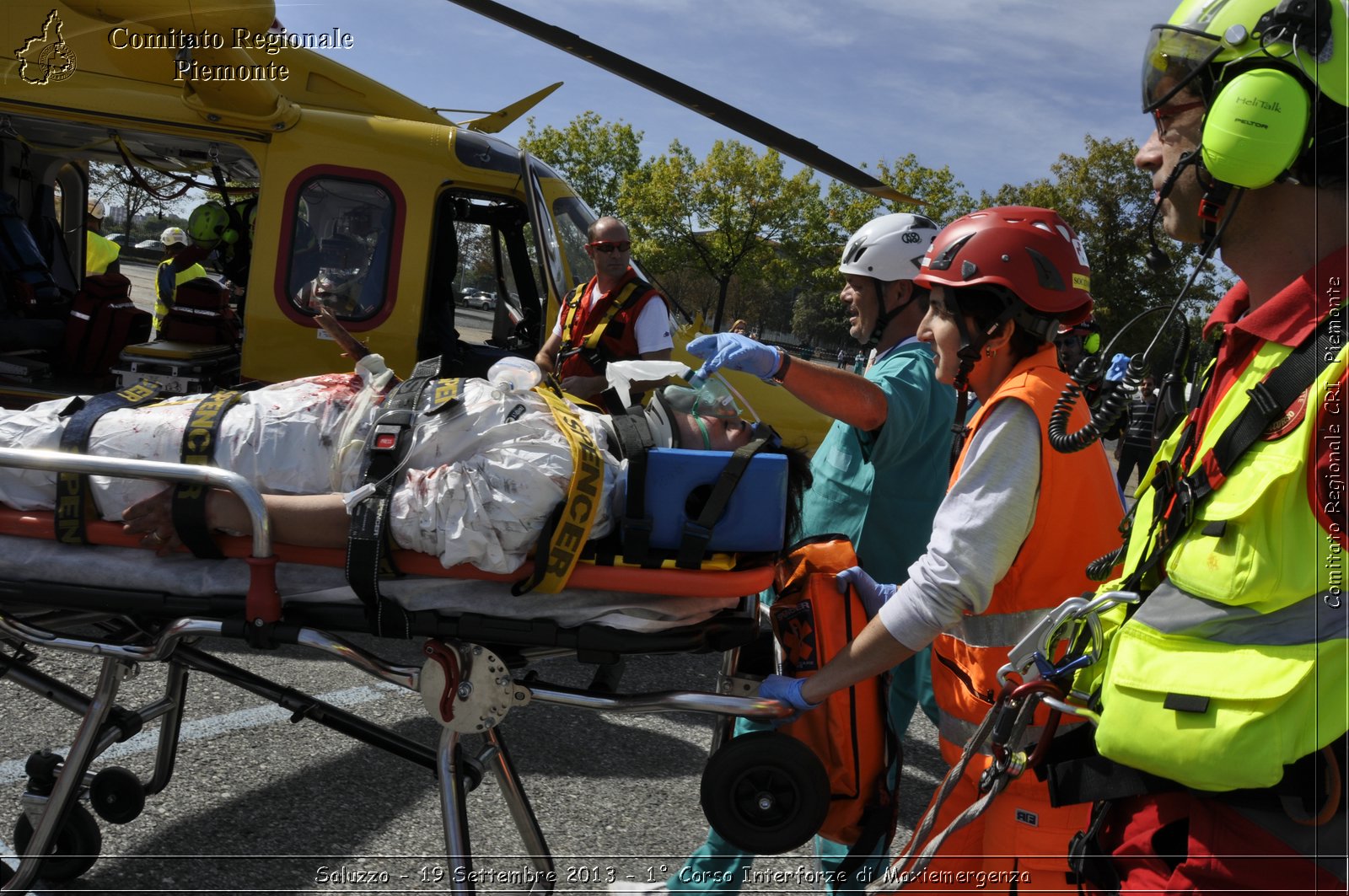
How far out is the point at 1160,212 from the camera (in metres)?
1.70

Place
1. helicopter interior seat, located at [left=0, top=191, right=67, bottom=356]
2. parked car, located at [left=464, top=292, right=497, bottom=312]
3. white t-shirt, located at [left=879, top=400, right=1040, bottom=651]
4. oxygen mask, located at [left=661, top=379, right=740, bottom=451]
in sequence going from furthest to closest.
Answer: parked car, located at [left=464, top=292, right=497, bottom=312], helicopter interior seat, located at [left=0, top=191, right=67, bottom=356], oxygen mask, located at [left=661, top=379, right=740, bottom=451], white t-shirt, located at [left=879, top=400, right=1040, bottom=651]

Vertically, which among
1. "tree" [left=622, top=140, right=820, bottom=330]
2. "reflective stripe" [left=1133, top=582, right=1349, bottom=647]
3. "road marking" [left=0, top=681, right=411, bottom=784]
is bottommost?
"road marking" [left=0, top=681, right=411, bottom=784]

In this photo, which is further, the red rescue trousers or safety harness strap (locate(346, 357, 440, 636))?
safety harness strap (locate(346, 357, 440, 636))

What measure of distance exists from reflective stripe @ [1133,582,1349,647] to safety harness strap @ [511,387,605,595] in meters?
1.25

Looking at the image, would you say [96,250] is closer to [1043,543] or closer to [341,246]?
[341,246]

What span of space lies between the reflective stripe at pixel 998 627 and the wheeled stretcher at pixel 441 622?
0.46m

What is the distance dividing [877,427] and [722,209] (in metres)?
30.0

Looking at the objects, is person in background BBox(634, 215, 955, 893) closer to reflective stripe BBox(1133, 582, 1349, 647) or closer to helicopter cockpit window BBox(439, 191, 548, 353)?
reflective stripe BBox(1133, 582, 1349, 647)

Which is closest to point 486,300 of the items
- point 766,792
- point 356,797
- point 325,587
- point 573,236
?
point 573,236

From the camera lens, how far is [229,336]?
22.6ft

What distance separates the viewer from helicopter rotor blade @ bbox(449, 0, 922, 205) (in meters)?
5.45

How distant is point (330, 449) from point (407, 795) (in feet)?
5.32

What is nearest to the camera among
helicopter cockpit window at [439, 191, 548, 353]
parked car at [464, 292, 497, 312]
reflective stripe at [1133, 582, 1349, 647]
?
reflective stripe at [1133, 582, 1349, 647]

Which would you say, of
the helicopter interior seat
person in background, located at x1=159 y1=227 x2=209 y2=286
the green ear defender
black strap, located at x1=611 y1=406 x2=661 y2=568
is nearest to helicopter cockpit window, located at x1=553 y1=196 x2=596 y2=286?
person in background, located at x1=159 y1=227 x2=209 y2=286
